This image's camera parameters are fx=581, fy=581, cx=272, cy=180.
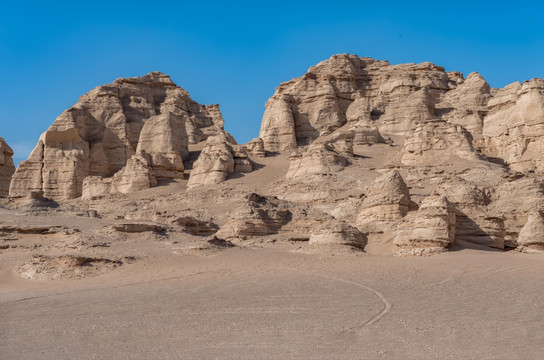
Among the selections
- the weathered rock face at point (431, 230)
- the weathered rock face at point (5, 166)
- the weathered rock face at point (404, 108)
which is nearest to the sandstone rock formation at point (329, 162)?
the weathered rock face at point (431, 230)

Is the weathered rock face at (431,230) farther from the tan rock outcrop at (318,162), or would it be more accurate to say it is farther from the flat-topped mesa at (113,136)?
the flat-topped mesa at (113,136)

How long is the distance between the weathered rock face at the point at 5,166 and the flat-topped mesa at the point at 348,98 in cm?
2347

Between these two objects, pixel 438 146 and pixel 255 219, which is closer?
pixel 255 219

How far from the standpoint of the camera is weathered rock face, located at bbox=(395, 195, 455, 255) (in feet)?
62.7

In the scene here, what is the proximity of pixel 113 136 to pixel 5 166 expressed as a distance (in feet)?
32.6

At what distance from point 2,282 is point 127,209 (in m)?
21.3

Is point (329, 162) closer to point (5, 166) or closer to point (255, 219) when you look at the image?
point (255, 219)

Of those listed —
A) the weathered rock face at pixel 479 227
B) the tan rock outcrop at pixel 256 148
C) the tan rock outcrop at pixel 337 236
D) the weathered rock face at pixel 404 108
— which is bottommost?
the tan rock outcrop at pixel 337 236

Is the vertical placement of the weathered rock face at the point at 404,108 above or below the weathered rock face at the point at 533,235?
above

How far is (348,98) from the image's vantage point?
62312mm

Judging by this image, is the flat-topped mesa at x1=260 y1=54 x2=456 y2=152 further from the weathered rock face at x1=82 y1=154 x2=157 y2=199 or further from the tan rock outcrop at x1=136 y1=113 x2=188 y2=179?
the weathered rock face at x1=82 y1=154 x2=157 y2=199

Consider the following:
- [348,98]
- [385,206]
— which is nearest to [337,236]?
[385,206]

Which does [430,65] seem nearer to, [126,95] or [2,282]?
[126,95]

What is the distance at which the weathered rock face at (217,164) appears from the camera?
42.6 m
